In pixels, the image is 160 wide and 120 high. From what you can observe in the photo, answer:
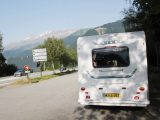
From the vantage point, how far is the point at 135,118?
34.4ft

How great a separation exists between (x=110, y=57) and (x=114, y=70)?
0.55m

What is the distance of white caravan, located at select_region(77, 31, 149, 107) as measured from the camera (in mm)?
11258

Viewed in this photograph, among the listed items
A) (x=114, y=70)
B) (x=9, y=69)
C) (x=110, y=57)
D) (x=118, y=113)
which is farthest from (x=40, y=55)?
(x=9, y=69)

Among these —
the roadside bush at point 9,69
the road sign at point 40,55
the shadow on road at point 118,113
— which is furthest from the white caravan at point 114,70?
the roadside bush at point 9,69

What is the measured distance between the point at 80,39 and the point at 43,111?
122 inches

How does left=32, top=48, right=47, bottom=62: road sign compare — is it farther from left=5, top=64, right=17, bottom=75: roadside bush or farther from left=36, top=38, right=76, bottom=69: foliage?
left=5, top=64, right=17, bottom=75: roadside bush

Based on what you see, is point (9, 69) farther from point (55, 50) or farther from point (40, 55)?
point (40, 55)

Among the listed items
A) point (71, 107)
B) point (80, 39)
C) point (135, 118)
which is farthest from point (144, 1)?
point (135, 118)

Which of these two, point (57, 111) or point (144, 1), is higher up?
point (144, 1)

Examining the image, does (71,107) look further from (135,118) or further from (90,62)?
(135,118)

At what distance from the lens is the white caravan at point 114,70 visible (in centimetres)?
1126

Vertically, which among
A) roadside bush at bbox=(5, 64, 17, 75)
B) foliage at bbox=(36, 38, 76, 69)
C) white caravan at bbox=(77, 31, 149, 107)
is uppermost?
foliage at bbox=(36, 38, 76, 69)

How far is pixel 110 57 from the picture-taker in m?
12.0

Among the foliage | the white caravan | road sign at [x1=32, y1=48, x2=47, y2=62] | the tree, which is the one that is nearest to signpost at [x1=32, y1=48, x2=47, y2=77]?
road sign at [x1=32, y1=48, x2=47, y2=62]
